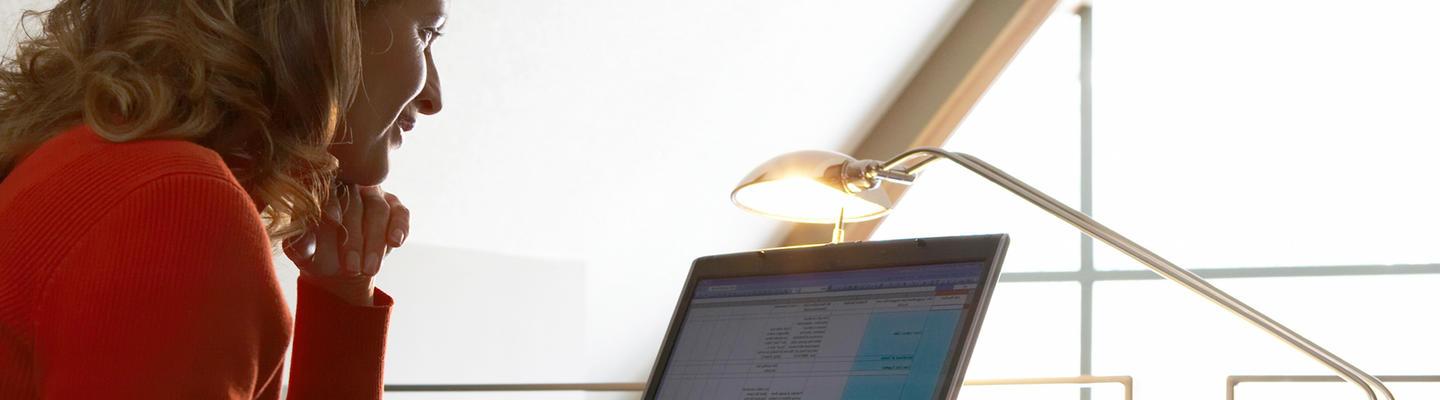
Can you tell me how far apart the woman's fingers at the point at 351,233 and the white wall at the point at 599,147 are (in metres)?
2.20

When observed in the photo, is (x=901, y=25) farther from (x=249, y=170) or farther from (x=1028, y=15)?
(x=249, y=170)

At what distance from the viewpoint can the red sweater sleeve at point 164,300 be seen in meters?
0.74

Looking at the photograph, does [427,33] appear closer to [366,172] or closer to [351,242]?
[366,172]

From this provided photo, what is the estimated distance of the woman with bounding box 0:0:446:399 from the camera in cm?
75

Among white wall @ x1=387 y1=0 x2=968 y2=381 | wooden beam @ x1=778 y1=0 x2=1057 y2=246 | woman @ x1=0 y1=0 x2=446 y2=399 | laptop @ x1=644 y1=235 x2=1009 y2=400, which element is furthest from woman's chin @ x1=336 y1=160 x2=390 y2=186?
wooden beam @ x1=778 y1=0 x2=1057 y2=246

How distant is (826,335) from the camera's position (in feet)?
3.64

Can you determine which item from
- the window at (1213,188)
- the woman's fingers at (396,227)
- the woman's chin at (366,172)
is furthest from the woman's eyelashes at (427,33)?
the window at (1213,188)

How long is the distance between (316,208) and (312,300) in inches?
13.4

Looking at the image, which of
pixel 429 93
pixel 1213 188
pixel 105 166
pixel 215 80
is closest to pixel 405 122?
pixel 429 93

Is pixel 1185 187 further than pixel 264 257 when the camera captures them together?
Yes

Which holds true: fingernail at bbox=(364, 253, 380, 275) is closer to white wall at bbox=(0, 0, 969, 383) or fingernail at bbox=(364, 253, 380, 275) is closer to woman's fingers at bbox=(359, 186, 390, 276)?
woman's fingers at bbox=(359, 186, 390, 276)

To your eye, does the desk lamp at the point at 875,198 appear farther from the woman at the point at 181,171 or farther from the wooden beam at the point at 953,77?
the wooden beam at the point at 953,77

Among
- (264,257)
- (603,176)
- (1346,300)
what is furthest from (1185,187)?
(264,257)

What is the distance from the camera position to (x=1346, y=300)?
17.6ft
